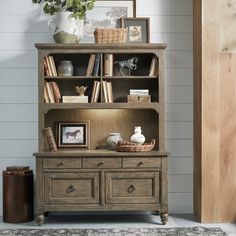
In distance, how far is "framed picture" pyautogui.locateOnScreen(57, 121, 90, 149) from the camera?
496cm

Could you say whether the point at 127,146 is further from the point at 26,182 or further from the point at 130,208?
the point at 26,182

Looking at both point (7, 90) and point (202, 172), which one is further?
point (7, 90)

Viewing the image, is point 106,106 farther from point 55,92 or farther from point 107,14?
point 107,14

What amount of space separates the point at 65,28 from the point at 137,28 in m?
0.79

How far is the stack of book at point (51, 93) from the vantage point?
185 inches

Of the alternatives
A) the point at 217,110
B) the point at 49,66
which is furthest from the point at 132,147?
the point at 49,66

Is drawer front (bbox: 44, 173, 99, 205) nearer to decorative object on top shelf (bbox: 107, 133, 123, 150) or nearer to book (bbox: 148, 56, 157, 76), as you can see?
decorative object on top shelf (bbox: 107, 133, 123, 150)

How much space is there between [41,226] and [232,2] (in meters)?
2.84

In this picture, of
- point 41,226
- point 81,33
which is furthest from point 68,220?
point 81,33

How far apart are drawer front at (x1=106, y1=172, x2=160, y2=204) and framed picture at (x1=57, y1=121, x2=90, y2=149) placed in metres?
0.58

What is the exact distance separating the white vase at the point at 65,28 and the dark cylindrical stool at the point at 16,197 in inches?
54.4

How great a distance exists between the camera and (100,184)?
455 cm

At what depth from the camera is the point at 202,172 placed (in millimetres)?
4668

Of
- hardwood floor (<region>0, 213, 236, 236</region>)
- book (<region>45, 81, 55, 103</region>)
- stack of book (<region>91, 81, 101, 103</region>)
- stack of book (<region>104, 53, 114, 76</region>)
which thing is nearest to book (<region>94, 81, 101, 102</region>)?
stack of book (<region>91, 81, 101, 103</region>)
